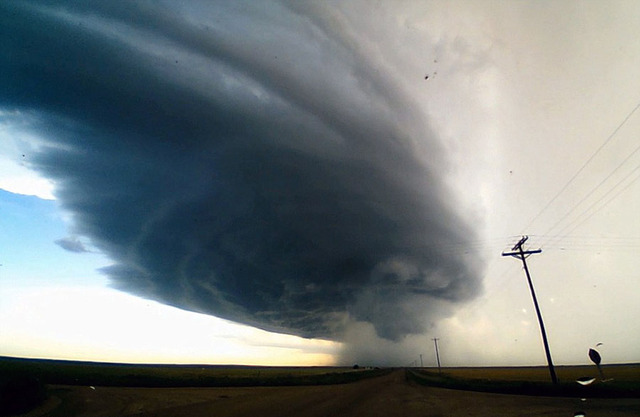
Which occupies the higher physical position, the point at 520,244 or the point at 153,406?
the point at 520,244

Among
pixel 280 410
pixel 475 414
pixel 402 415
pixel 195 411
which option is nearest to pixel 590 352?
pixel 475 414

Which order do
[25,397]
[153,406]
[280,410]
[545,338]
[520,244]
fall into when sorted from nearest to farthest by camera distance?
[280,410]
[153,406]
[25,397]
[545,338]
[520,244]

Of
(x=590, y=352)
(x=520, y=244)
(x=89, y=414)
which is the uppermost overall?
(x=520, y=244)

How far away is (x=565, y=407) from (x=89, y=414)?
28.0 m

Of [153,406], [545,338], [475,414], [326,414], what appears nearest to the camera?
[475,414]

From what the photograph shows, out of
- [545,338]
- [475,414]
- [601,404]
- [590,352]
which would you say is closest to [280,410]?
[475,414]

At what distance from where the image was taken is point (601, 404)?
15.6 metres

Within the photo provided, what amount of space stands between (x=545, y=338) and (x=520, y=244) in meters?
9.36

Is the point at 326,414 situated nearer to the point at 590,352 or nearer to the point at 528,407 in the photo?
the point at 528,407

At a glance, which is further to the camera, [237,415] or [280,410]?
[280,410]

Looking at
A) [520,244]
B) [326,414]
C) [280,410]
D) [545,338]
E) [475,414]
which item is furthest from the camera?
[520,244]

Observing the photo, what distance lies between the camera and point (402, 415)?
15.3 m

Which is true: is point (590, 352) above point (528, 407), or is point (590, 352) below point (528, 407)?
above

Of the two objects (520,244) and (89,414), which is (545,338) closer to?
(520,244)
